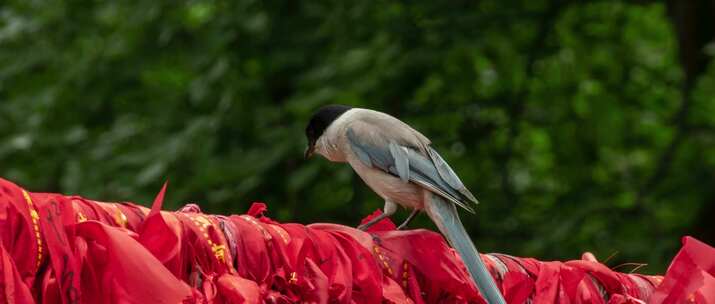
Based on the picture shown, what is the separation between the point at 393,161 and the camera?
304 cm

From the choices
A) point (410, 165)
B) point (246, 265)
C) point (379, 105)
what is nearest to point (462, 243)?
point (410, 165)

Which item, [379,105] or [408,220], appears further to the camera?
[379,105]

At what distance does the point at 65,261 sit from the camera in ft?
5.63

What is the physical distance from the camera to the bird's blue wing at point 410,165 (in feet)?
9.62

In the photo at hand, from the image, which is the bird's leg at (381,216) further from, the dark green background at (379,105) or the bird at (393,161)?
the dark green background at (379,105)

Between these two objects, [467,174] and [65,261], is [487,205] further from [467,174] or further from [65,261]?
[65,261]

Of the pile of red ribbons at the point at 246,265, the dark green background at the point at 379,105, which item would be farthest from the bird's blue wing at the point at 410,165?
the dark green background at the point at 379,105

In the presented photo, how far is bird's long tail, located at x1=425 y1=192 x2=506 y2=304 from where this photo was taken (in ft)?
7.50

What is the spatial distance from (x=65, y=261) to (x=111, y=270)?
0.08 meters

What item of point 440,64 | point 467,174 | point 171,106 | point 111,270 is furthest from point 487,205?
point 111,270

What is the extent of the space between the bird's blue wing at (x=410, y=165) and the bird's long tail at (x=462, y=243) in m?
0.03

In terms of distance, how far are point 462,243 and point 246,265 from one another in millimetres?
672

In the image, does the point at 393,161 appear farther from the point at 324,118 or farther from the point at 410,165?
the point at 324,118

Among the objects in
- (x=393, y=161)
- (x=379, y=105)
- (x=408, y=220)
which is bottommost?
(x=379, y=105)
